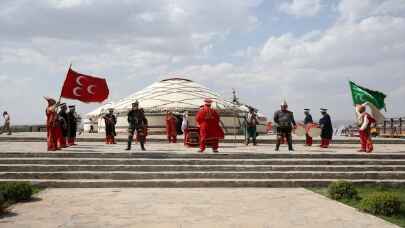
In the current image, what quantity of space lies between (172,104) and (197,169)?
20.5m

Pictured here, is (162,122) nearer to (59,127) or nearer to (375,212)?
(59,127)

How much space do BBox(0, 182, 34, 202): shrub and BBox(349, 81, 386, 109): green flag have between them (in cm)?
951

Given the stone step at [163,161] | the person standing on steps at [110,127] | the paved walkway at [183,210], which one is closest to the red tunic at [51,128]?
the stone step at [163,161]

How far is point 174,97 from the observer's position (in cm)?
3159

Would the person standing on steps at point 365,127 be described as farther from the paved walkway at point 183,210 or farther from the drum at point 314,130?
the paved walkway at point 183,210

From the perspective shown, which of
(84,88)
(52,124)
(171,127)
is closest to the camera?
(52,124)

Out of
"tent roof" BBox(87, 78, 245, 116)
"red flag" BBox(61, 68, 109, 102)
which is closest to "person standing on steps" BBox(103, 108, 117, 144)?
"red flag" BBox(61, 68, 109, 102)

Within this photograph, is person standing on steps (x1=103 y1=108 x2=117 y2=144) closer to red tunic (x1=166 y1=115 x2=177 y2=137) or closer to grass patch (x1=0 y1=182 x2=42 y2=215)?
red tunic (x1=166 y1=115 x2=177 y2=137)

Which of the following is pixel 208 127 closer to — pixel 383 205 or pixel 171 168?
pixel 171 168

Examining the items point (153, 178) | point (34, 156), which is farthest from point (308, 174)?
point (34, 156)

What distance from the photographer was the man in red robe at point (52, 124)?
457 inches

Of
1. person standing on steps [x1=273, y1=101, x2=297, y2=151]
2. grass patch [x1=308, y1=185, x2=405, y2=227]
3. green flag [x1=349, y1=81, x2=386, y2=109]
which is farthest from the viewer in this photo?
green flag [x1=349, y1=81, x2=386, y2=109]

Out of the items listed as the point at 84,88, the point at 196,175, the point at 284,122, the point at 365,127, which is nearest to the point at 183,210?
the point at 196,175

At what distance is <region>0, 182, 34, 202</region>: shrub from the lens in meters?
6.95
